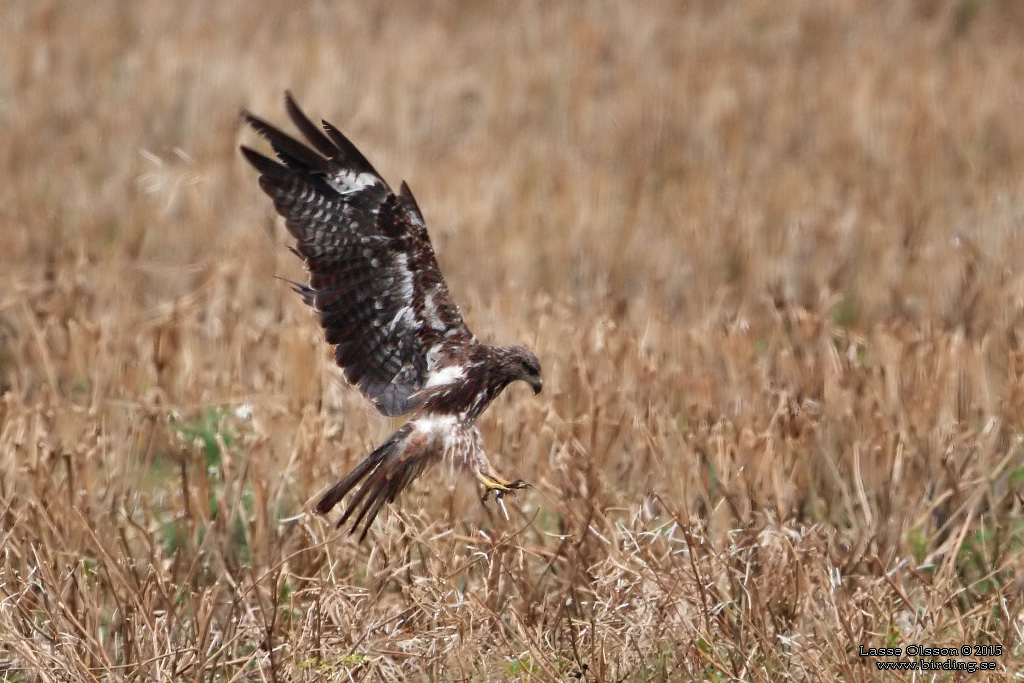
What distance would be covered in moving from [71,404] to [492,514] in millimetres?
1545

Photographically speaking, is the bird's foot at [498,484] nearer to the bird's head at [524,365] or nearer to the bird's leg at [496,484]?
the bird's leg at [496,484]

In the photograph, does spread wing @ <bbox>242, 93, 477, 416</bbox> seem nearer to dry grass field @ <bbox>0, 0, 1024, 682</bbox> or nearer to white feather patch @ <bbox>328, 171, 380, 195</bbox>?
white feather patch @ <bbox>328, 171, 380, 195</bbox>

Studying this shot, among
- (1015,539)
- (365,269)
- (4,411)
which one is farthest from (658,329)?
(4,411)

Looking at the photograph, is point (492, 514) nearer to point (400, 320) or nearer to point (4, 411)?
point (400, 320)

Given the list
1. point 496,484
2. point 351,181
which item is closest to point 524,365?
point 496,484

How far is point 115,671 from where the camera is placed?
300 cm

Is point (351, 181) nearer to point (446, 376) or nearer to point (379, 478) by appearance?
point (446, 376)

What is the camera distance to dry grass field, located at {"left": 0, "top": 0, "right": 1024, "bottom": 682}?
10.2 ft

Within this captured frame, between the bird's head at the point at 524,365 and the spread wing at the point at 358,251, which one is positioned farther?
the bird's head at the point at 524,365

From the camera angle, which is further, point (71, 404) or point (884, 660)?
point (71, 404)

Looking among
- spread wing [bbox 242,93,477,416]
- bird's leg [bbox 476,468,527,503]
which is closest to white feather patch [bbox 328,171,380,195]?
spread wing [bbox 242,93,477,416]

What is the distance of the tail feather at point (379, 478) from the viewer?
2912 millimetres

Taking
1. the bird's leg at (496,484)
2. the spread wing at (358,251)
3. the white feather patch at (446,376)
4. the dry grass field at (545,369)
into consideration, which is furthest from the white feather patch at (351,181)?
the dry grass field at (545,369)

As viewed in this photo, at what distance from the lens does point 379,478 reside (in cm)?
307
